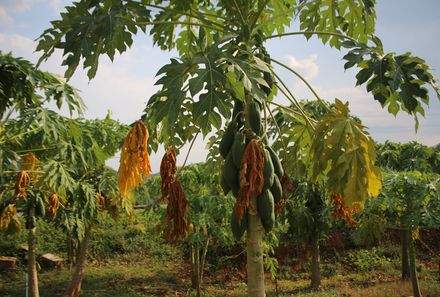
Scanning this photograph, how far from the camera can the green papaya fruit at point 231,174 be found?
219 cm

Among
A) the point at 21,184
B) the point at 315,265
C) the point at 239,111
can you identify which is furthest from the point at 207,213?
the point at 239,111

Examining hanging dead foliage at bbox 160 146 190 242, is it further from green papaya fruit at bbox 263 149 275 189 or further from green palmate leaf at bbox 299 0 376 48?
green palmate leaf at bbox 299 0 376 48

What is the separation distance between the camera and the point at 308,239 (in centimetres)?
981

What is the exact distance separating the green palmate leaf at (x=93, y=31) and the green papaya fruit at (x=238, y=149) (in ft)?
2.95

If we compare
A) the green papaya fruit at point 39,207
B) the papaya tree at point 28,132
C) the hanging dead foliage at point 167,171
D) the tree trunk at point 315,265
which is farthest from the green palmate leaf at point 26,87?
the tree trunk at point 315,265

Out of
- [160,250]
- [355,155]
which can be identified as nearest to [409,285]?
[160,250]

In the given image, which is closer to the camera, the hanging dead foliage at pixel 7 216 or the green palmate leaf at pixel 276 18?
the green palmate leaf at pixel 276 18

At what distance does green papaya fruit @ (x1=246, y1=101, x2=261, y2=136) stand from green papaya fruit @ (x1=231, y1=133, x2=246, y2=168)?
0.48 ft

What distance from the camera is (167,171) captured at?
246 cm

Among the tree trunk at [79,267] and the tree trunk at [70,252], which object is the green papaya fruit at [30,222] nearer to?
the tree trunk at [79,267]

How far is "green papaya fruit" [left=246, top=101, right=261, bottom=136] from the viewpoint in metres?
Result: 2.31

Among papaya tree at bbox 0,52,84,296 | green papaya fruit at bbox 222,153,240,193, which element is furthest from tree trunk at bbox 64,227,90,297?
green papaya fruit at bbox 222,153,240,193

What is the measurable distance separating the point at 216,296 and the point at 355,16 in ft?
25.2

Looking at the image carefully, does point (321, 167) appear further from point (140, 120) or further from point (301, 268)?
point (301, 268)
